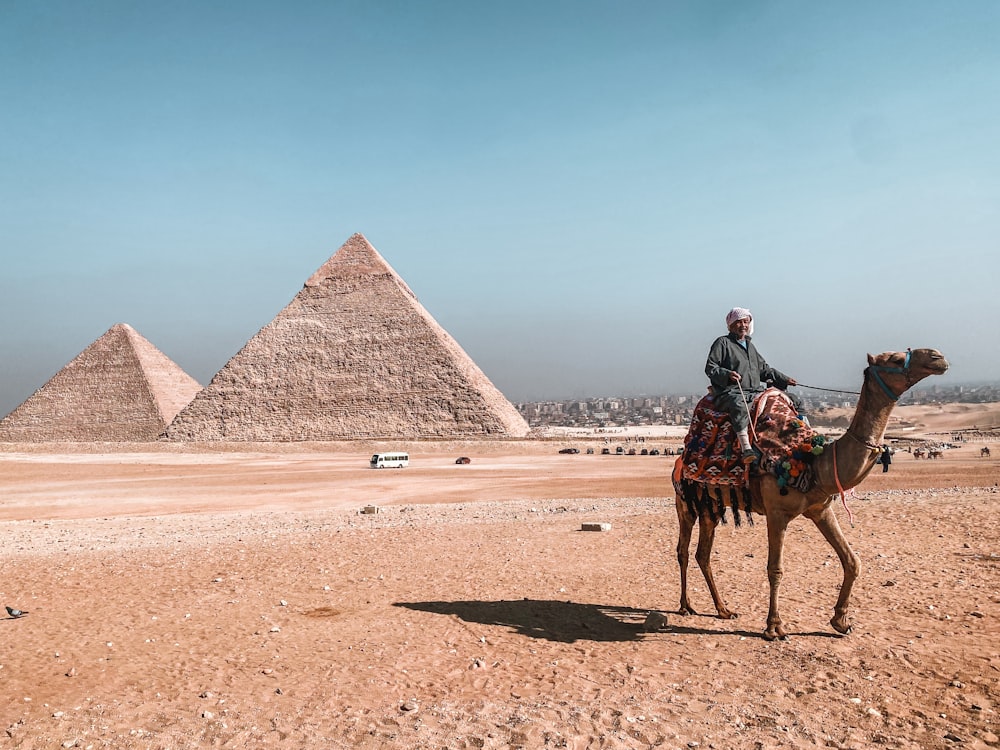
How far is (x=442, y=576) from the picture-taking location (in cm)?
790

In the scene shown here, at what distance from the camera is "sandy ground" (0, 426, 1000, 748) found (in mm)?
4008

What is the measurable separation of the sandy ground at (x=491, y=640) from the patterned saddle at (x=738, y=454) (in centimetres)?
104

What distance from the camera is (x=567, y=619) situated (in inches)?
239

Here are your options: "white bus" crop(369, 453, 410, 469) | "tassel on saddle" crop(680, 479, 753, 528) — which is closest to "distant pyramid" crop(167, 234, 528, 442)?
"white bus" crop(369, 453, 410, 469)

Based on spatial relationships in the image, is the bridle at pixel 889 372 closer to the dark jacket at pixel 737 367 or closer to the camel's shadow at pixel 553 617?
the dark jacket at pixel 737 367

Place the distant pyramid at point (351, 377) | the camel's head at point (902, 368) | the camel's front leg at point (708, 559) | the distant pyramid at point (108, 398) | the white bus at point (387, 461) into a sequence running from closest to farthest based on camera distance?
the camel's head at point (902, 368) → the camel's front leg at point (708, 559) → the white bus at point (387, 461) → the distant pyramid at point (351, 377) → the distant pyramid at point (108, 398)

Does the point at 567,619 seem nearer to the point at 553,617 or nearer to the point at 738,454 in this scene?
the point at 553,617

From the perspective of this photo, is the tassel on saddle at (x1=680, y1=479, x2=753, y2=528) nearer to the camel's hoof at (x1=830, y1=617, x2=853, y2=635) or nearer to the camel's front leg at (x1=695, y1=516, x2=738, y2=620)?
the camel's front leg at (x1=695, y1=516, x2=738, y2=620)

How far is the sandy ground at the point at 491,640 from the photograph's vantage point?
401 cm

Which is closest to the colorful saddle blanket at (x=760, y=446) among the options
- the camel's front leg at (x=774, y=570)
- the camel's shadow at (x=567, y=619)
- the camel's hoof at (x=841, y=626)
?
the camel's front leg at (x=774, y=570)

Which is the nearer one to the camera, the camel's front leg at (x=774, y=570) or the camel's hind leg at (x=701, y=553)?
the camel's front leg at (x=774, y=570)

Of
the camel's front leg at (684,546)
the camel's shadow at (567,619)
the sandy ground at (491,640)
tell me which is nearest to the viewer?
the sandy ground at (491,640)

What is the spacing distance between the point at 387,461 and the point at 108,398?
69.6 m

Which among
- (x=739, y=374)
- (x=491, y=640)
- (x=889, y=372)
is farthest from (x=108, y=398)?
(x=889, y=372)
